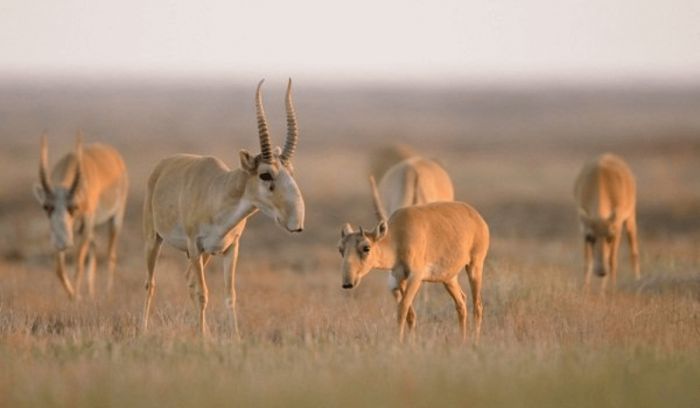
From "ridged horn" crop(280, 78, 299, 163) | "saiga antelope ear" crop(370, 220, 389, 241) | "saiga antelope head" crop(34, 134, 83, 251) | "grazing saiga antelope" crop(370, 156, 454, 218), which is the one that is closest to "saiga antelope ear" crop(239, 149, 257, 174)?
"ridged horn" crop(280, 78, 299, 163)

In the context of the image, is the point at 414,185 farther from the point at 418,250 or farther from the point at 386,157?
the point at 386,157

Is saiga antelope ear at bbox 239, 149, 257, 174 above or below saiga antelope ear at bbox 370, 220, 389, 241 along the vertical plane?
above

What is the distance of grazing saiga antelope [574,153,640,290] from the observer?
61.5 ft

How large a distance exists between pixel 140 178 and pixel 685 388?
35.6 meters

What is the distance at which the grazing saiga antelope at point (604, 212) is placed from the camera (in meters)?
18.7

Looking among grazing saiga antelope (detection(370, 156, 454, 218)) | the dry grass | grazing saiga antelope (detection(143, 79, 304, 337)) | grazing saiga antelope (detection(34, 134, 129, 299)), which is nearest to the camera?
the dry grass

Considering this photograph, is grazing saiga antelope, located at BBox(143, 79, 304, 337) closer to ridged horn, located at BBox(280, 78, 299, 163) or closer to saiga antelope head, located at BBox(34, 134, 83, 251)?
ridged horn, located at BBox(280, 78, 299, 163)

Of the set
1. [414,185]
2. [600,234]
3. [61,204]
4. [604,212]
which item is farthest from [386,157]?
[61,204]

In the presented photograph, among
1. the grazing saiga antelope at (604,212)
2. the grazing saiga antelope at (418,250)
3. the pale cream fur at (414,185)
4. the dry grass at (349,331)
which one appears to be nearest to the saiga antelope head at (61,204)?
the dry grass at (349,331)

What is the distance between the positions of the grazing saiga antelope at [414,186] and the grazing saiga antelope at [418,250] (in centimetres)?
370

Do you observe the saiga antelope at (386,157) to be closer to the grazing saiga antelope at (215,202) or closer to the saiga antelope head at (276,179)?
the grazing saiga antelope at (215,202)

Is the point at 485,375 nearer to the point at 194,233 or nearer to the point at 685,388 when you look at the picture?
the point at 685,388

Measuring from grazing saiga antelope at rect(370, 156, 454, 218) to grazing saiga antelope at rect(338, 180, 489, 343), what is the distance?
12.1 ft

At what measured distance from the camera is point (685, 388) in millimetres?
9461
